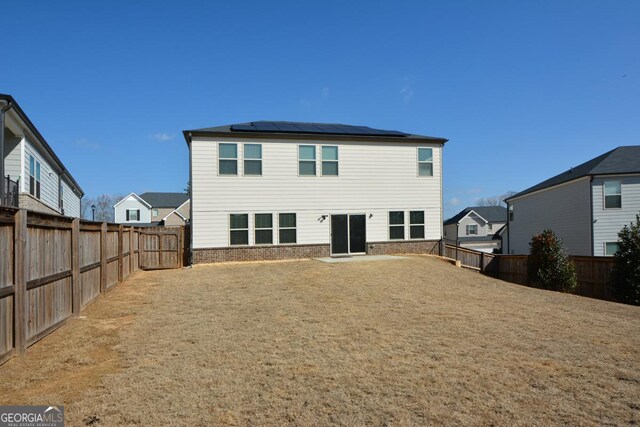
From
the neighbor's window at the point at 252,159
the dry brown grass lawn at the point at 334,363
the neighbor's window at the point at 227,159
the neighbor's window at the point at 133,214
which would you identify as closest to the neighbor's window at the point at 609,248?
the dry brown grass lawn at the point at 334,363

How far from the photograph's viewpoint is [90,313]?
8.07 metres

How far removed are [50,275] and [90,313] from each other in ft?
6.41

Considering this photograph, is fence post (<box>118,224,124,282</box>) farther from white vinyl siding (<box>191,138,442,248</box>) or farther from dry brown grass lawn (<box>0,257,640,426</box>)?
white vinyl siding (<box>191,138,442,248</box>)

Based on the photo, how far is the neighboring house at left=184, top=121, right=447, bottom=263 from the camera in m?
17.9

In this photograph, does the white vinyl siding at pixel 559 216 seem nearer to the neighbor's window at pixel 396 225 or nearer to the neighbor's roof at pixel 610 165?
the neighbor's roof at pixel 610 165

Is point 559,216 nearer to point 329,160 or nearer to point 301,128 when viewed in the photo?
point 329,160

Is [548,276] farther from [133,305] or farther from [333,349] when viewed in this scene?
[133,305]

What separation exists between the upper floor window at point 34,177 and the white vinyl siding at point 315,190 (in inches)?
253

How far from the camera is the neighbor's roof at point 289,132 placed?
1808 cm

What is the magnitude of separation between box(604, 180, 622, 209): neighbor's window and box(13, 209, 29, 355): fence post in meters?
24.9

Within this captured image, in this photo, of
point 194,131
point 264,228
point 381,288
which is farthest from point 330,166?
point 381,288

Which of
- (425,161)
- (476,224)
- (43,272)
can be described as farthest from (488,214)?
(43,272)

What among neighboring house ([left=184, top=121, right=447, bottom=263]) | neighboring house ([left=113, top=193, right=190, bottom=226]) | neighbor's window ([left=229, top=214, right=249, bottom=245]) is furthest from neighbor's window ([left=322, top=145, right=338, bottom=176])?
neighboring house ([left=113, top=193, right=190, bottom=226])

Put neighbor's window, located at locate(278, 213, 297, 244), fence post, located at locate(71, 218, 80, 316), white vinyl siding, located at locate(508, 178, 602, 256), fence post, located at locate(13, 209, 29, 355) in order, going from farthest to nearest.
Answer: white vinyl siding, located at locate(508, 178, 602, 256)
neighbor's window, located at locate(278, 213, 297, 244)
fence post, located at locate(71, 218, 80, 316)
fence post, located at locate(13, 209, 29, 355)
